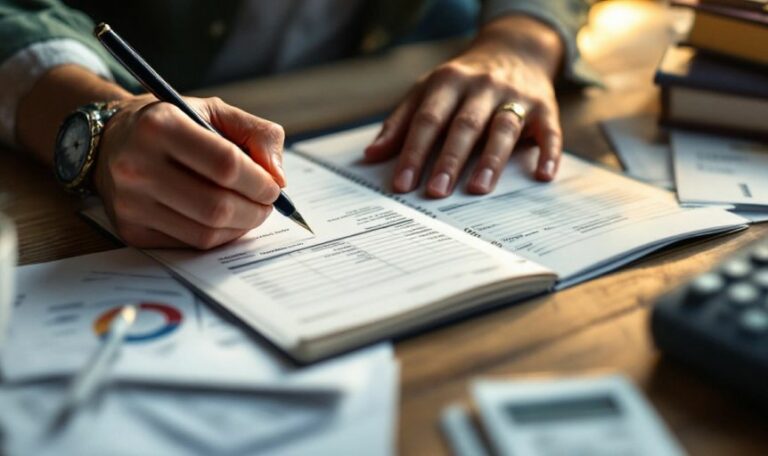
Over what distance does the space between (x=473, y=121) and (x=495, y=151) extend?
0.05 metres

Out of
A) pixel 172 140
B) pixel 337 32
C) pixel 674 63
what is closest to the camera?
pixel 172 140

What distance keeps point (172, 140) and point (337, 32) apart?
2.23ft

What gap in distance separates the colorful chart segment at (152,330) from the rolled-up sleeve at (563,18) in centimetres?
65

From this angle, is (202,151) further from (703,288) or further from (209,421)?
(703,288)

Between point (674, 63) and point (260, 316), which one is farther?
point (674, 63)

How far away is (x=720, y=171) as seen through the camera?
2.50 ft

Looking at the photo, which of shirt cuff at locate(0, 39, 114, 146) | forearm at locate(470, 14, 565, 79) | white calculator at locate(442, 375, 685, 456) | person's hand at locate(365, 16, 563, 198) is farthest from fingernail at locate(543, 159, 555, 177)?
shirt cuff at locate(0, 39, 114, 146)

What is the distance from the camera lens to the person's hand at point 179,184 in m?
0.57

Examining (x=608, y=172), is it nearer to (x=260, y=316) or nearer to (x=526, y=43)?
(x=526, y=43)

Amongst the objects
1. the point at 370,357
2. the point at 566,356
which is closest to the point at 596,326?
the point at 566,356

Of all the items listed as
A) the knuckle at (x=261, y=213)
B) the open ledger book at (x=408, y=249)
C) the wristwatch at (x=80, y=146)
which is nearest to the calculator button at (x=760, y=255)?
the open ledger book at (x=408, y=249)

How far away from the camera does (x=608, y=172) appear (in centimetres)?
77

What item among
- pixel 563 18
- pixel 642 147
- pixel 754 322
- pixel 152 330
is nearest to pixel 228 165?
pixel 152 330

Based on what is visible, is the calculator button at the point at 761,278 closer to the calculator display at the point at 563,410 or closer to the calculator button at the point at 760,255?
the calculator button at the point at 760,255
